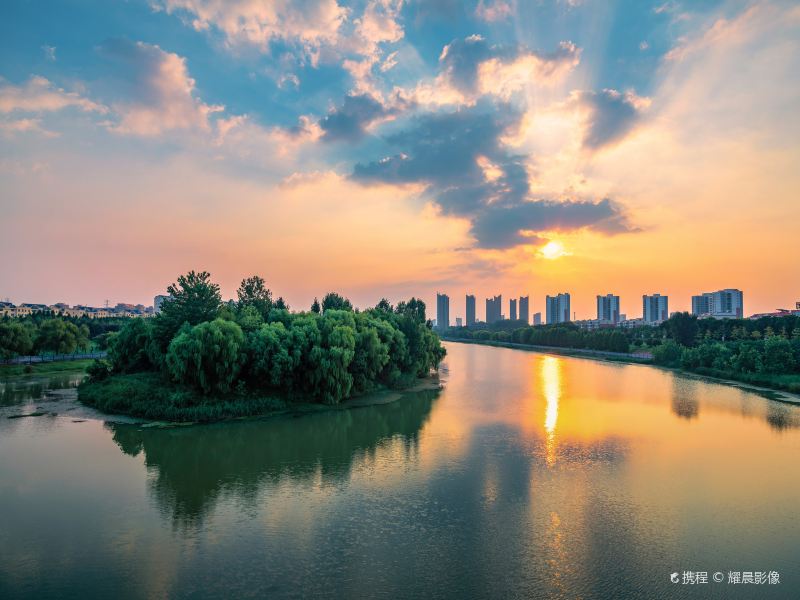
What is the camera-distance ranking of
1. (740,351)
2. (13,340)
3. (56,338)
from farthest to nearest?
(56,338), (13,340), (740,351)

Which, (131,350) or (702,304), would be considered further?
(702,304)

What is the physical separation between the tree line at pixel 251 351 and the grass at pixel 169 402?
0.67 m

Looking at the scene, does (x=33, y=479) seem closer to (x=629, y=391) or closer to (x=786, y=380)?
(x=629, y=391)

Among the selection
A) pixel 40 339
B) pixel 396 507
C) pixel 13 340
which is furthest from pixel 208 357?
pixel 40 339

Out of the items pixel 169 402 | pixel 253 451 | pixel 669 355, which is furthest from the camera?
pixel 669 355

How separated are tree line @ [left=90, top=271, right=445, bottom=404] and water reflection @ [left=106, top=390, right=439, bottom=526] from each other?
280cm

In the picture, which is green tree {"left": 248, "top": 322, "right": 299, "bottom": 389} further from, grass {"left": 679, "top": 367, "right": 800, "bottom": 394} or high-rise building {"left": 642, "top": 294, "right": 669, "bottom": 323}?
high-rise building {"left": 642, "top": 294, "right": 669, "bottom": 323}

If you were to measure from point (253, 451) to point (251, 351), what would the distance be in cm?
868

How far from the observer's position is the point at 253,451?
775 inches

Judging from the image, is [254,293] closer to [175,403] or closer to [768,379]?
[175,403]

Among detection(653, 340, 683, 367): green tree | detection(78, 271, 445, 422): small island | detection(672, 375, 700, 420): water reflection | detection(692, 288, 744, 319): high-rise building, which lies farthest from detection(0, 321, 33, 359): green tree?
detection(692, 288, 744, 319): high-rise building

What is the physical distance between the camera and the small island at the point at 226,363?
25453 mm

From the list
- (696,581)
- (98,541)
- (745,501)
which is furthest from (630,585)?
(98,541)

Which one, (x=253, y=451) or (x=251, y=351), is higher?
(x=251, y=351)
